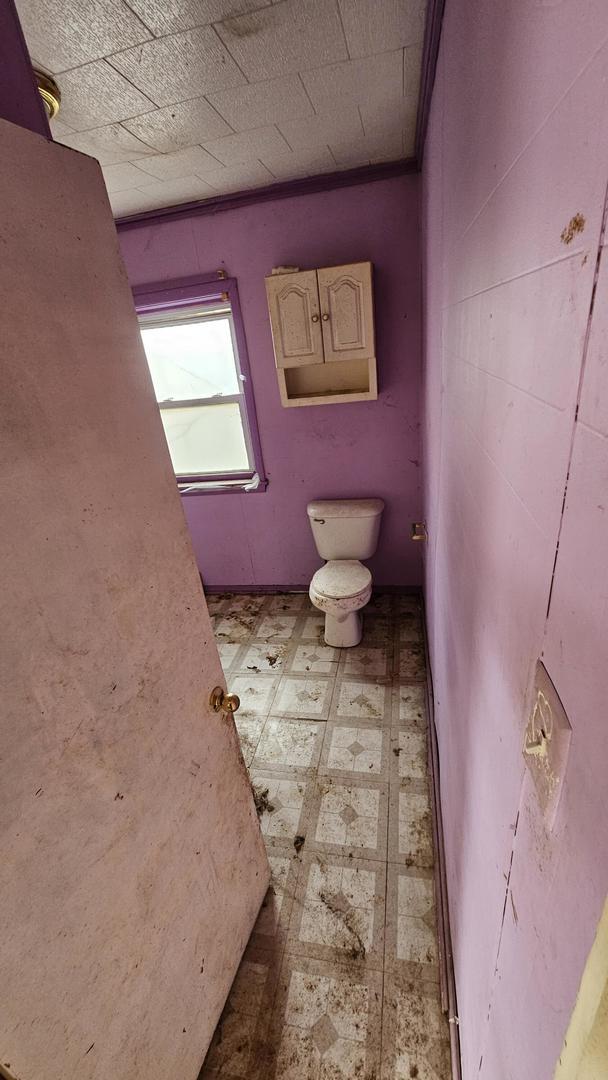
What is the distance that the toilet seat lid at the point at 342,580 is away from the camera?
7.47 ft

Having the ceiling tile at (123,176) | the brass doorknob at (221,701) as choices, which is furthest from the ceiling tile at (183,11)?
the brass doorknob at (221,701)

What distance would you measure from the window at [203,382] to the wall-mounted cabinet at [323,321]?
360 millimetres

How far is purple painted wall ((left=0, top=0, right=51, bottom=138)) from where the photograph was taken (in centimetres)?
62

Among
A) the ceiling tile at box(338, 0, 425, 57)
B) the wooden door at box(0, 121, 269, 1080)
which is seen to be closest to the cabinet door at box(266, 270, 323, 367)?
the ceiling tile at box(338, 0, 425, 57)

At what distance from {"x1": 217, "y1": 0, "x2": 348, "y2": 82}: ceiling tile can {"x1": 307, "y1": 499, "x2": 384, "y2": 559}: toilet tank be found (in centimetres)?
176

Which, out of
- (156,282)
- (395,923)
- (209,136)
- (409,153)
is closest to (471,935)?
(395,923)

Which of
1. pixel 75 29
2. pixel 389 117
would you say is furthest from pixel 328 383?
pixel 75 29

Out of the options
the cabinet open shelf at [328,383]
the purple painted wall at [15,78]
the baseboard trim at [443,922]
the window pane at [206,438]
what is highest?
the purple painted wall at [15,78]

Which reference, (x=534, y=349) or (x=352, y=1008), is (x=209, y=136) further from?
(x=352, y=1008)

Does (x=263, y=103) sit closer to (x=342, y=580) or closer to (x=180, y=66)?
(x=180, y=66)

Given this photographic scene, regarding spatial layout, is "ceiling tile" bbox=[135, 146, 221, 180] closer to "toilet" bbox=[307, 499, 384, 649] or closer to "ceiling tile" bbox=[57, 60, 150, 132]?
"ceiling tile" bbox=[57, 60, 150, 132]

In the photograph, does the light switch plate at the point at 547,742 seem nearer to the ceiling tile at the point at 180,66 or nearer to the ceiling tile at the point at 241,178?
the ceiling tile at the point at 180,66

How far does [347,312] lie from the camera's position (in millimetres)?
2119

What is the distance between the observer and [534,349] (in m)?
0.49
